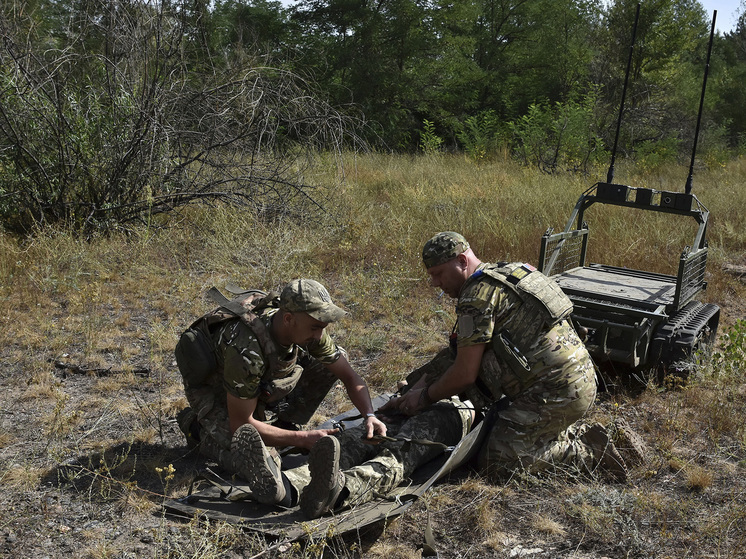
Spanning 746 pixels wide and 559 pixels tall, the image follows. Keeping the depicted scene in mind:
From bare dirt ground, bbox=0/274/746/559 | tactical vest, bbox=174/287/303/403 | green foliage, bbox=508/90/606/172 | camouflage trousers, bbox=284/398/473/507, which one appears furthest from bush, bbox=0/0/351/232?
green foliage, bbox=508/90/606/172

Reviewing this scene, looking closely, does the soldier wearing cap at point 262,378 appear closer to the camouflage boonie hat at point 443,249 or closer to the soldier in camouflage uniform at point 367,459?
the soldier in camouflage uniform at point 367,459

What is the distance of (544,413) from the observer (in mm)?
3506

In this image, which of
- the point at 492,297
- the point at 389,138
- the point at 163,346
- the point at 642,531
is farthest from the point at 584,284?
the point at 389,138

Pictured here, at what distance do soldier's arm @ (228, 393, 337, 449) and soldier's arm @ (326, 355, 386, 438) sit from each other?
0.81 feet

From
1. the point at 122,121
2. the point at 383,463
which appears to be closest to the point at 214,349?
the point at 383,463

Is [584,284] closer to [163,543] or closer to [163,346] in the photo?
[163,346]

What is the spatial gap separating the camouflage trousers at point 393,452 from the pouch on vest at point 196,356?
2.24 feet

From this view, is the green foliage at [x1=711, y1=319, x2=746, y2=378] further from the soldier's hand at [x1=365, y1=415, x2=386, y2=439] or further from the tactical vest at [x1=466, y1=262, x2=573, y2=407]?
the soldier's hand at [x1=365, y1=415, x2=386, y2=439]

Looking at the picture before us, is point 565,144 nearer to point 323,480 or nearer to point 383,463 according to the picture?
point 383,463

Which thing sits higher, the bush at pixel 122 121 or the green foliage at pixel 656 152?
the green foliage at pixel 656 152

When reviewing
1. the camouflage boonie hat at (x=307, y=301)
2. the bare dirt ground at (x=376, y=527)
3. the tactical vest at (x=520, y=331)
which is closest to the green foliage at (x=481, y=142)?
the bare dirt ground at (x=376, y=527)

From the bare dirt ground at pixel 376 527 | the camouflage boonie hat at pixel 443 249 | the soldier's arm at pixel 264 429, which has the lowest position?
the bare dirt ground at pixel 376 527

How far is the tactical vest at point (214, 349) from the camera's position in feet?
10.7

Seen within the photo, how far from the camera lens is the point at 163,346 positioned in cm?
534
